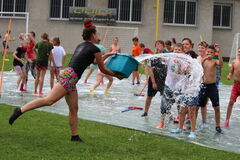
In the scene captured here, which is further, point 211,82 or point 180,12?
point 180,12

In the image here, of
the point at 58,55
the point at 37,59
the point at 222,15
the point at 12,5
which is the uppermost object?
the point at 222,15

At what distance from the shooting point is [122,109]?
38.4 feet

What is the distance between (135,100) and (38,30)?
2149 centimetres

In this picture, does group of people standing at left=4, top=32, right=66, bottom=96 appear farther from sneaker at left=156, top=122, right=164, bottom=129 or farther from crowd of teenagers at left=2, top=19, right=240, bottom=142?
sneaker at left=156, top=122, right=164, bottom=129

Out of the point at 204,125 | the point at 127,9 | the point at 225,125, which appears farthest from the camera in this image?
the point at 127,9

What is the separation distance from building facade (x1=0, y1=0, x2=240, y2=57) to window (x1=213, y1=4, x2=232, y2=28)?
130mm

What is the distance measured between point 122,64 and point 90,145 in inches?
53.6

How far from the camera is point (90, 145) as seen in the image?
24.5 ft

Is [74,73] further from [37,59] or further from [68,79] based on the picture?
[37,59]

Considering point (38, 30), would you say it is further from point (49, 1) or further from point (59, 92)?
point (59, 92)

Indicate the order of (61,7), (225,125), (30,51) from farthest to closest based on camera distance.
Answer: (61,7), (30,51), (225,125)

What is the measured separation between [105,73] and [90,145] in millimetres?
1151

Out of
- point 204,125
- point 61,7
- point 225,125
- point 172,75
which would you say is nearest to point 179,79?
point 172,75

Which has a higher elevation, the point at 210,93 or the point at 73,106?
the point at 210,93
